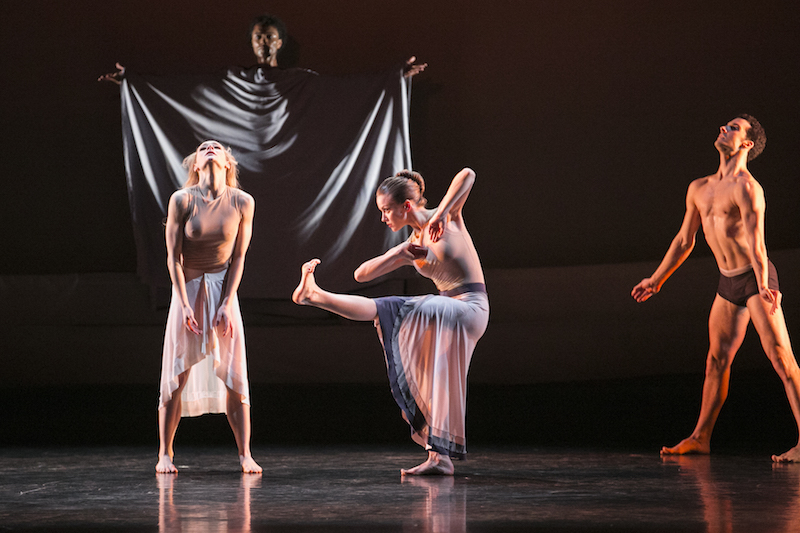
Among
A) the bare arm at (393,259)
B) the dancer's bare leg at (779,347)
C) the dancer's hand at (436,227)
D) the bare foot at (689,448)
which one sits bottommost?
the bare foot at (689,448)

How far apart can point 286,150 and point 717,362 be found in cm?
303

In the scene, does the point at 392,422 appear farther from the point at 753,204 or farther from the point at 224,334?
the point at 753,204

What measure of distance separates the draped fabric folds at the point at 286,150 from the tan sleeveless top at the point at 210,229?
2022mm

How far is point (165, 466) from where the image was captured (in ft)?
11.4

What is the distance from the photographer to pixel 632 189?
626 cm

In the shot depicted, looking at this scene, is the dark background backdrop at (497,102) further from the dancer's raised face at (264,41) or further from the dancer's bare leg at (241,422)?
the dancer's bare leg at (241,422)

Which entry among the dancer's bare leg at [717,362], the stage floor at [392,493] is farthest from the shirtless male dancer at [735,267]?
the stage floor at [392,493]

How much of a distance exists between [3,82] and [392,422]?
12.2ft

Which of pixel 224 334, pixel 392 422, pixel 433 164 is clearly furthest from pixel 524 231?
pixel 224 334

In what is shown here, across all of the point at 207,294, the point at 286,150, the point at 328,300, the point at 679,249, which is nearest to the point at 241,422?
the point at 207,294

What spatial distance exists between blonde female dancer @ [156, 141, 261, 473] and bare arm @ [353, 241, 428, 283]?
0.52 m

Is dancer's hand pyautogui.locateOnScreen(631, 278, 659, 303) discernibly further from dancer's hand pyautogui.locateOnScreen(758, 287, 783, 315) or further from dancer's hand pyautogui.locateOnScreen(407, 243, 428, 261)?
dancer's hand pyautogui.locateOnScreen(407, 243, 428, 261)

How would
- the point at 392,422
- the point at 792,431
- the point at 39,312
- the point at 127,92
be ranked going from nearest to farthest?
the point at 792,431 < the point at 392,422 < the point at 127,92 < the point at 39,312

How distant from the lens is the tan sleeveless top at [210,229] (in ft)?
11.6
